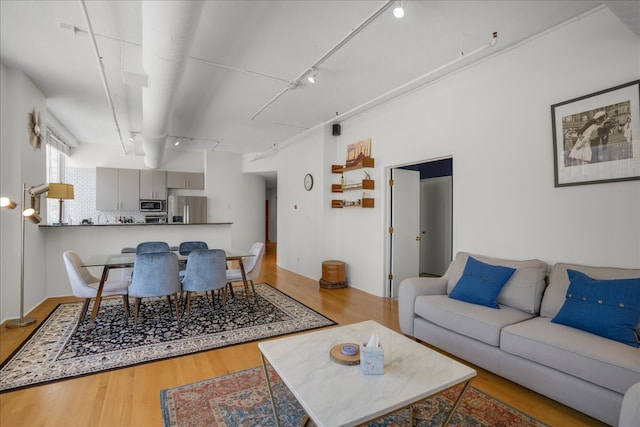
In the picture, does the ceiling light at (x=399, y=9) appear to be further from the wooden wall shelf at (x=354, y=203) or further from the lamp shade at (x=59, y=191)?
the lamp shade at (x=59, y=191)

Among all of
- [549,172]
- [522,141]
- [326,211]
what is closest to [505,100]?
[522,141]

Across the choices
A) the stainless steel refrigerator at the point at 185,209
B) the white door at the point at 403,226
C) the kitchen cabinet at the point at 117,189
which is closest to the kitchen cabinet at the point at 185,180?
the stainless steel refrigerator at the point at 185,209

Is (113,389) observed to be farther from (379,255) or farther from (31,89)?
(31,89)

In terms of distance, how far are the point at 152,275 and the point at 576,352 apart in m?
3.81

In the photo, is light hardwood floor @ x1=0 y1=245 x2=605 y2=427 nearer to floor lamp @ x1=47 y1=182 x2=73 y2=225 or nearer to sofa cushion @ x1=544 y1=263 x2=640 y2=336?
sofa cushion @ x1=544 y1=263 x2=640 y2=336

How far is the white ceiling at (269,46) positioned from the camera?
2596 millimetres

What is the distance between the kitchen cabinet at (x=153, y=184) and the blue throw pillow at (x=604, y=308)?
8.46 metres

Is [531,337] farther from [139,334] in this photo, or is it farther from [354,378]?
[139,334]

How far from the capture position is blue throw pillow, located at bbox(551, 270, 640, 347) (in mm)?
2006

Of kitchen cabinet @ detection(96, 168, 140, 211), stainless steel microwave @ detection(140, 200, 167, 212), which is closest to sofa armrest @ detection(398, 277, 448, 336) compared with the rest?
stainless steel microwave @ detection(140, 200, 167, 212)

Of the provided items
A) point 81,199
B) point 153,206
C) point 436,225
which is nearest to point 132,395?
point 436,225

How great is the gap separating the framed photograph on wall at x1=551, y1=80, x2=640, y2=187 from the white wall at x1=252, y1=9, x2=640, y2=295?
0.08m

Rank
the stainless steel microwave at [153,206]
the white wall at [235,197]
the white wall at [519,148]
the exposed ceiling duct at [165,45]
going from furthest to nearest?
the white wall at [235,197] < the stainless steel microwave at [153,206] < the white wall at [519,148] < the exposed ceiling duct at [165,45]

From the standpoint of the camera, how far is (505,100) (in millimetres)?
3248
